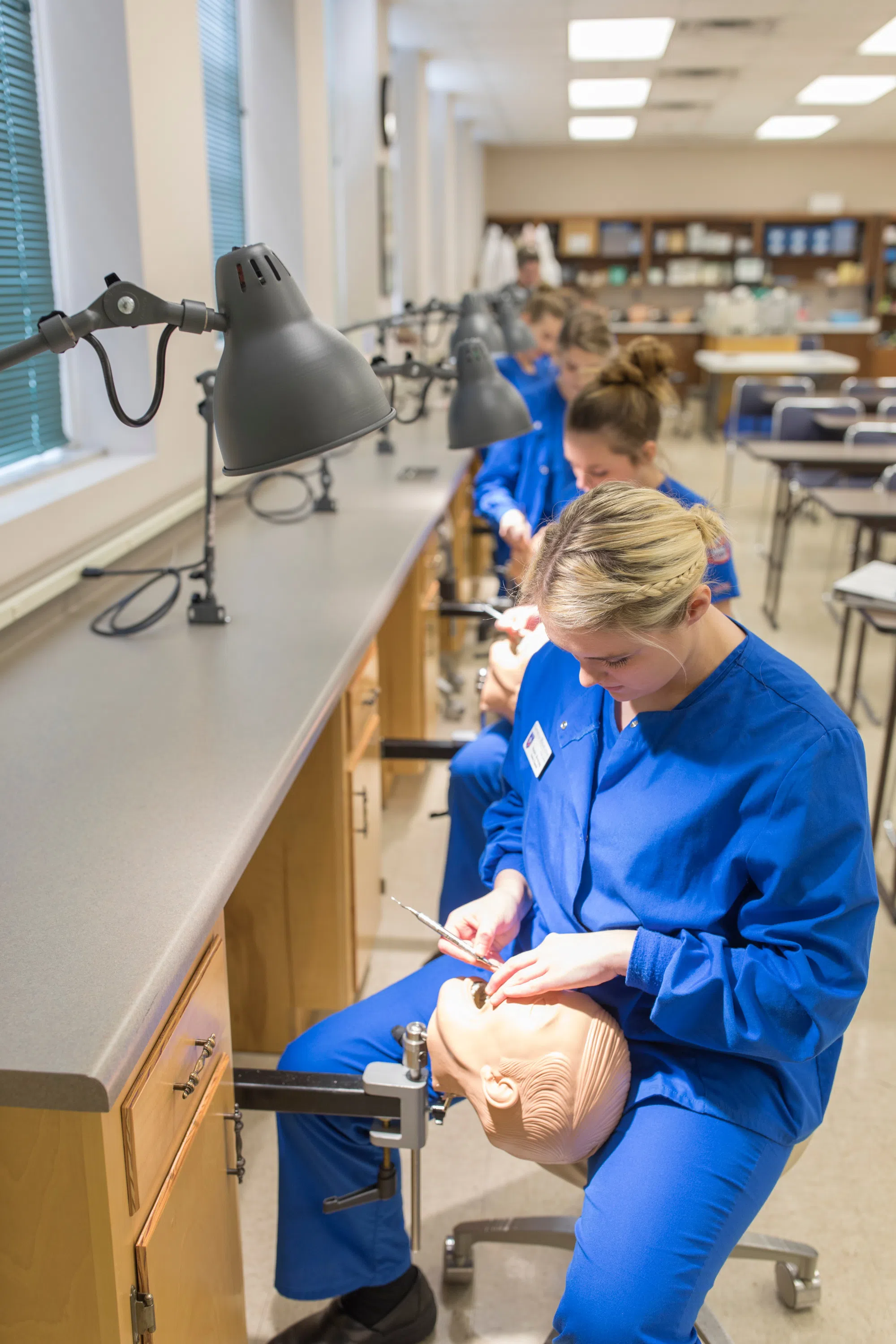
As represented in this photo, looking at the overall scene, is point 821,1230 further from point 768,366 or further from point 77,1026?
point 768,366

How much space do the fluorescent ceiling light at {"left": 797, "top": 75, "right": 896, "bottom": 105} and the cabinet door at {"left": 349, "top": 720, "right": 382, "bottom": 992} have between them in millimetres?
8070

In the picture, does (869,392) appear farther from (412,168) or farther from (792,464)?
(412,168)

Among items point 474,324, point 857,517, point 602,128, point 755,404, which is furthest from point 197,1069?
point 602,128

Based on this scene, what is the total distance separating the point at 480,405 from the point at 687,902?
111 centimetres

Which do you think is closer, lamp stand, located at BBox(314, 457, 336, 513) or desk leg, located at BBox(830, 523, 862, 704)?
lamp stand, located at BBox(314, 457, 336, 513)

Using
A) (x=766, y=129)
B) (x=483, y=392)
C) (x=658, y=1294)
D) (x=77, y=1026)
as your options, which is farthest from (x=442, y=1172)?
(x=766, y=129)

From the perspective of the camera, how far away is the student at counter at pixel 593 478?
6.65 ft

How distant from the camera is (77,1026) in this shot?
36.3 inches

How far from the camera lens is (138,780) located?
141cm

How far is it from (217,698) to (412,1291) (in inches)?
35.7

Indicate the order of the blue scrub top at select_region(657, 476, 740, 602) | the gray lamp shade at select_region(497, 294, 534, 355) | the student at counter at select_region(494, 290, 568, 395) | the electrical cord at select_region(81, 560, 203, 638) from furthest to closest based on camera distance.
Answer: the student at counter at select_region(494, 290, 568, 395) → the gray lamp shade at select_region(497, 294, 534, 355) → the electrical cord at select_region(81, 560, 203, 638) → the blue scrub top at select_region(657, 476, 740, 602)

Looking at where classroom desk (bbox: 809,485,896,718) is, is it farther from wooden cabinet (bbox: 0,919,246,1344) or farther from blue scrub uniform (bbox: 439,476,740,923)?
wooden cabinet (bbox: 0,919,246,1344)

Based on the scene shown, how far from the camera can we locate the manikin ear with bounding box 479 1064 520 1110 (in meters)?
1.16

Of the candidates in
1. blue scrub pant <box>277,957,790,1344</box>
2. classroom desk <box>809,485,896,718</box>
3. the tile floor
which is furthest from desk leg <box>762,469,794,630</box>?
blue scrub pant <box>277,957,790,1344</box>
